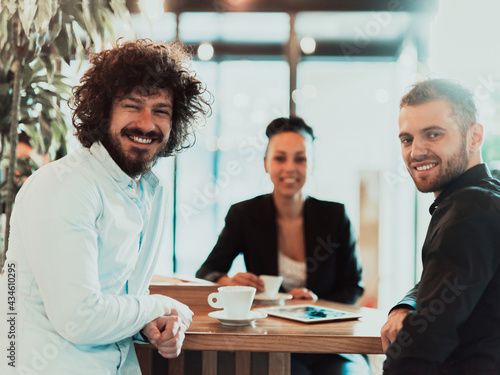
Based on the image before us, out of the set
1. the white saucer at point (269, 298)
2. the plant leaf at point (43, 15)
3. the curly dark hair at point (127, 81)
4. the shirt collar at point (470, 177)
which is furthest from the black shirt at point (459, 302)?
the plant leaf at point (43, 15)

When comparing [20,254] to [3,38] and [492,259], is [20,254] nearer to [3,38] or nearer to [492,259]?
[492,259]

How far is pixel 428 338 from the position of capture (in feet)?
3.61

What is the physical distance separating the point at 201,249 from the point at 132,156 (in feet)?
12.8

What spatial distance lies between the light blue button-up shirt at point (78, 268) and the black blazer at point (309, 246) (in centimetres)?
95

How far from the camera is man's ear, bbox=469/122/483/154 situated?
140 centimetres

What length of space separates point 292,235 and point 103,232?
4.38 feet

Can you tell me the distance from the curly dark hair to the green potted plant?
637 mm

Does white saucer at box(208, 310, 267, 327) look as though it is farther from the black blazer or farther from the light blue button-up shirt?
the black blazer

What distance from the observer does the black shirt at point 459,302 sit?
1106 millimetres

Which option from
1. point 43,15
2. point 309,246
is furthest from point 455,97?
point 43,15

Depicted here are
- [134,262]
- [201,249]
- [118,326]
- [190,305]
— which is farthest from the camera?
[201,249]

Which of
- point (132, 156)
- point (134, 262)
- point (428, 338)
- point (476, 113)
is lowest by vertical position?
point (428, 338)

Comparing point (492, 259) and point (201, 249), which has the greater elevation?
point (492, 259)

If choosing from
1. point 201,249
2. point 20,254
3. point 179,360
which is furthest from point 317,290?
point 201,249
